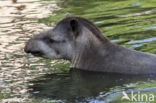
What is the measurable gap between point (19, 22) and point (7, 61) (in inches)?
251

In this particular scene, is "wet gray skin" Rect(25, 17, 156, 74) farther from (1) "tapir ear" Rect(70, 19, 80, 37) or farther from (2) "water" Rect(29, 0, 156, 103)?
(2) "water" Rect(29, 0, 156, 103)

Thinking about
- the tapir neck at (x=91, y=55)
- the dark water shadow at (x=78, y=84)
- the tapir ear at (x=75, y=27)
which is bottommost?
the dark water shadow at (x=78, y=84)

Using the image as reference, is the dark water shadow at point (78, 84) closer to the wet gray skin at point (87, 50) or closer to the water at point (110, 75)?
the water at point (110, 75)

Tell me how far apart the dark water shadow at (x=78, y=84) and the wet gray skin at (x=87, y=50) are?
0.75 feet

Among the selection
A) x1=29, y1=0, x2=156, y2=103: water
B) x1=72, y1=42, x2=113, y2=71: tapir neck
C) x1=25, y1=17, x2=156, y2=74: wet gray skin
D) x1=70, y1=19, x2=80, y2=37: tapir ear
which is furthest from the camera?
x1=72, y1=42, x2=113, y2=71: tapir neck

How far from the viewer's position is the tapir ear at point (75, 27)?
11281 mm

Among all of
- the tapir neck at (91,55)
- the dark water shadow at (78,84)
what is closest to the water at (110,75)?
the dark water shadow at (78,84)

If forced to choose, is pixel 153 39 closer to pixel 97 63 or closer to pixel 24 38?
pixel 97 63

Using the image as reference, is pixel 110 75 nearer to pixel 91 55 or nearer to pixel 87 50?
pixel 91 55

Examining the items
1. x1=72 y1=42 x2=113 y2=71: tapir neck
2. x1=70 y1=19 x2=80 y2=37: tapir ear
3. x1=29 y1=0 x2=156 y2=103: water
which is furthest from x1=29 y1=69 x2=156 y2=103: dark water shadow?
x1=70 y1=19 x2=80 y2=37: tapir ear

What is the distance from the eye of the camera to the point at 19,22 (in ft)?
63.4

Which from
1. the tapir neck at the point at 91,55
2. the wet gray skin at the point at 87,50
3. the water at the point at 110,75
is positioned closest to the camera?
the water at the point at 110,75

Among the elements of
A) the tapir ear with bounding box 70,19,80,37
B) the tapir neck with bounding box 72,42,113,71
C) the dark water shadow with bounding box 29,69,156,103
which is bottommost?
the dark water shadow with bounding box 29,69,156,103

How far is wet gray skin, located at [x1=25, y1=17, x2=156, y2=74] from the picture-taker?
1098 centimetres
